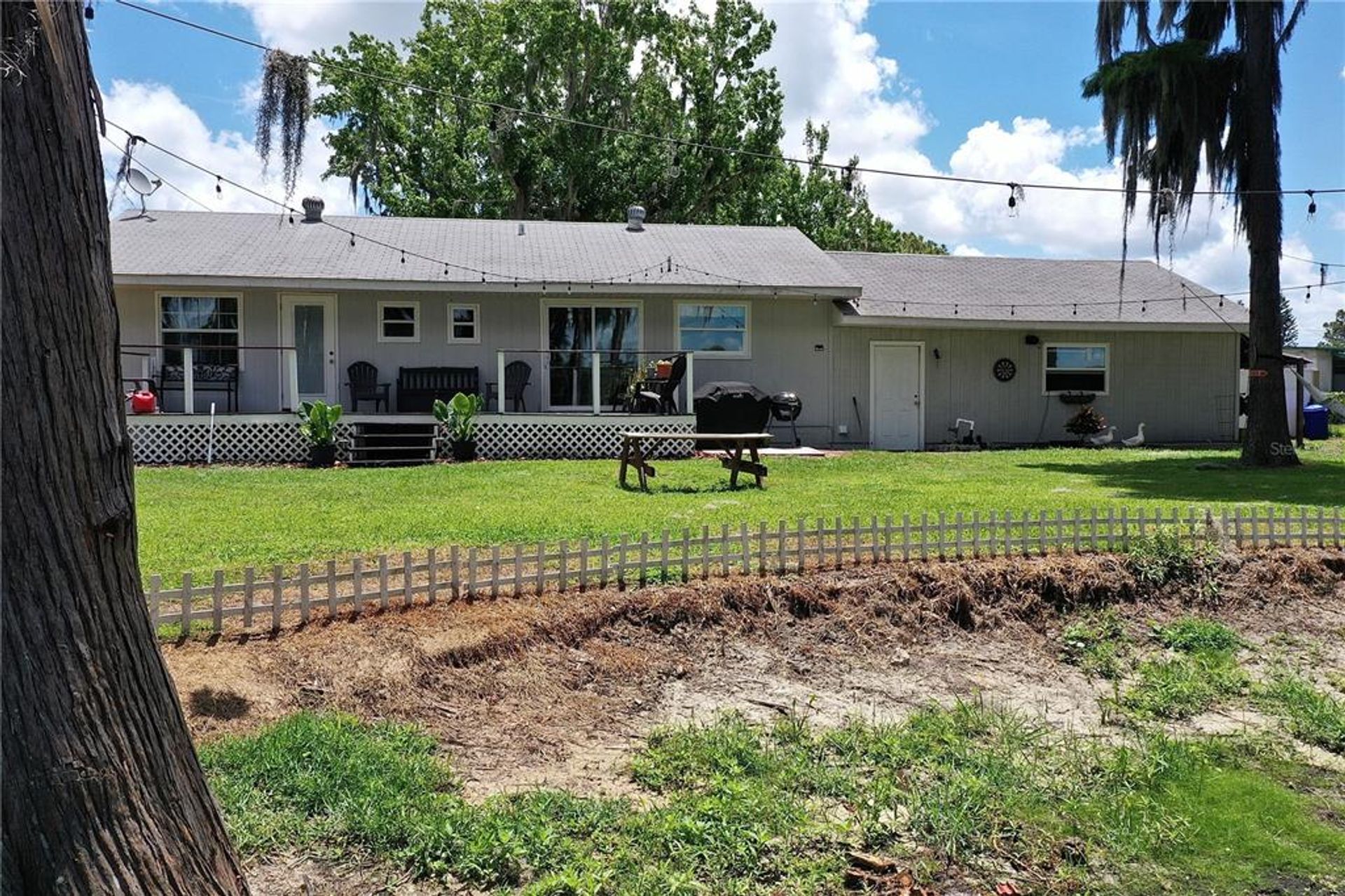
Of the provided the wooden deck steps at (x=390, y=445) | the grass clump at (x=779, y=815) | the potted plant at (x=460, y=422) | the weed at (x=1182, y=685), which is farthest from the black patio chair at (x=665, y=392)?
the grass clump at (x=779, y=815)

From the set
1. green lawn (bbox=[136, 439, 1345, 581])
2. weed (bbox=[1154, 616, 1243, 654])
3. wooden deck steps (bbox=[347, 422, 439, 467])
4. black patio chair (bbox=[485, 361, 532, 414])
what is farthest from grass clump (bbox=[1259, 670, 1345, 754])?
black patio chair (bbox=[485, 361, 532, 414])

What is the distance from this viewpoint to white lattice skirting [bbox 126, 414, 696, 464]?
13.7 m

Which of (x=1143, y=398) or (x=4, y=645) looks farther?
(x=1143, y=398)

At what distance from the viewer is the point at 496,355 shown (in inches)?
629

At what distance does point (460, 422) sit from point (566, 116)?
18940 millimetres

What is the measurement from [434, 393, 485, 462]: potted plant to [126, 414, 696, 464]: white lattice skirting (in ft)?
1.40

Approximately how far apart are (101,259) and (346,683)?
292cm

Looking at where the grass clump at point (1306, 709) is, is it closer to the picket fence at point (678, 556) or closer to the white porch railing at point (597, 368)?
the picket fence at point (678, 556)

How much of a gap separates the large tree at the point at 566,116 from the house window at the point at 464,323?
12610 mm

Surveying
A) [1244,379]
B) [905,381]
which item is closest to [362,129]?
[905,381]

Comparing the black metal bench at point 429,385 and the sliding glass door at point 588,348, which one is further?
the sliding glass door at point 588,348

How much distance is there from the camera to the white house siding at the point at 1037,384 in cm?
1716

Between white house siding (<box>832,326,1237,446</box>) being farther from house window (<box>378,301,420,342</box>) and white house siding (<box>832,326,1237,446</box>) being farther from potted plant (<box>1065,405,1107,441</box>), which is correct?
house window (<box>378,301,420,342</box>)

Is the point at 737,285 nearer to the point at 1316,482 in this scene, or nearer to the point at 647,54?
the point at 1316,482
